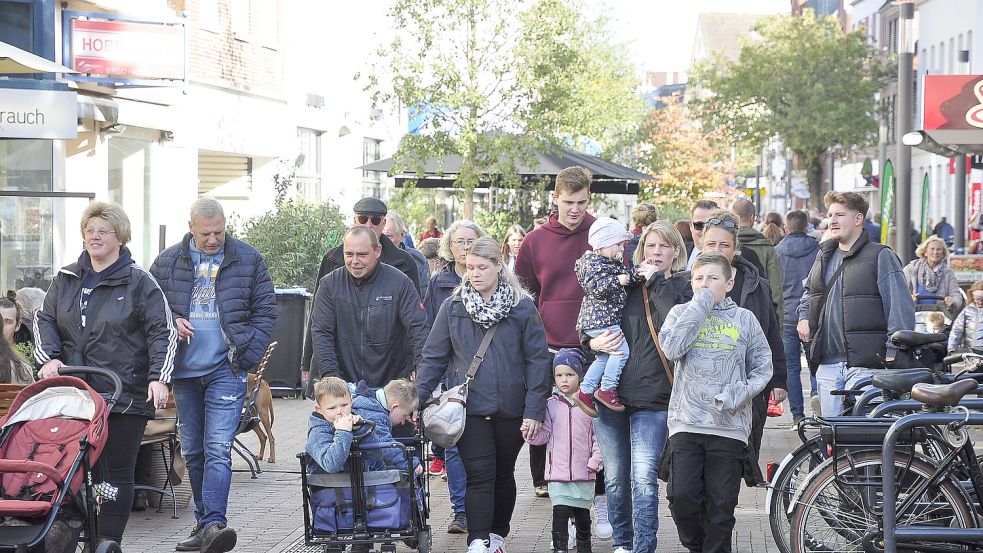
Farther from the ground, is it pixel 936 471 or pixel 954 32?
pixel 954 32

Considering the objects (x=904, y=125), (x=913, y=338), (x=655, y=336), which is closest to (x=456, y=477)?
(x=655, y=336)

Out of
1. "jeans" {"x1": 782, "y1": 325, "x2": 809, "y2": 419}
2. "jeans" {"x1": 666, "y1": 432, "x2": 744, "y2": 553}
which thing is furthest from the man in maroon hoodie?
"jeans" {"x1": 782, "y1": 325, "x2": 809, "y2": 419}

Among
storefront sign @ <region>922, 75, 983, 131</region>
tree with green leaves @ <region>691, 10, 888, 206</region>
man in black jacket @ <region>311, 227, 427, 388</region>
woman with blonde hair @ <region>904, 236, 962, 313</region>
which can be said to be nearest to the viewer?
man in black jacket @ <region>311, 227, 427, 388</region>

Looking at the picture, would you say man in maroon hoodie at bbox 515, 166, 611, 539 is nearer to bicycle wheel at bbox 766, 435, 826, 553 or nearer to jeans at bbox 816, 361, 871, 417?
bicycle wheel at bbox 766, 435, 826, 553

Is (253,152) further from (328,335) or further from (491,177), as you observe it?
(328,335)

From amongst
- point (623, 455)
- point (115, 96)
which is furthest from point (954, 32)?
point (623, 455)

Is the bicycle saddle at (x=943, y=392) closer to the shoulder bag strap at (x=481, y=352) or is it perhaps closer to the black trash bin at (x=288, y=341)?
the shoulder bag strap at (x=481, y=352)

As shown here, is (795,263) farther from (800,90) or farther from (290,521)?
(800,90)

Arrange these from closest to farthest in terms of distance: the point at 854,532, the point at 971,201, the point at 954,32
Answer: the point at 854,532 < the point at 971,201 < the point at 954,32

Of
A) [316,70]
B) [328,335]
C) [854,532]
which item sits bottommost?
[854,532]

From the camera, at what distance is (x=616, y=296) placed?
7633 mm

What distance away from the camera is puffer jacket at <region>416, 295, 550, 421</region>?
7590 mm

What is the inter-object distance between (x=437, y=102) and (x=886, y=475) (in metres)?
17.8

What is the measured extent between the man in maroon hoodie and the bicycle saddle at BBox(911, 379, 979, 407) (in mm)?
2636
